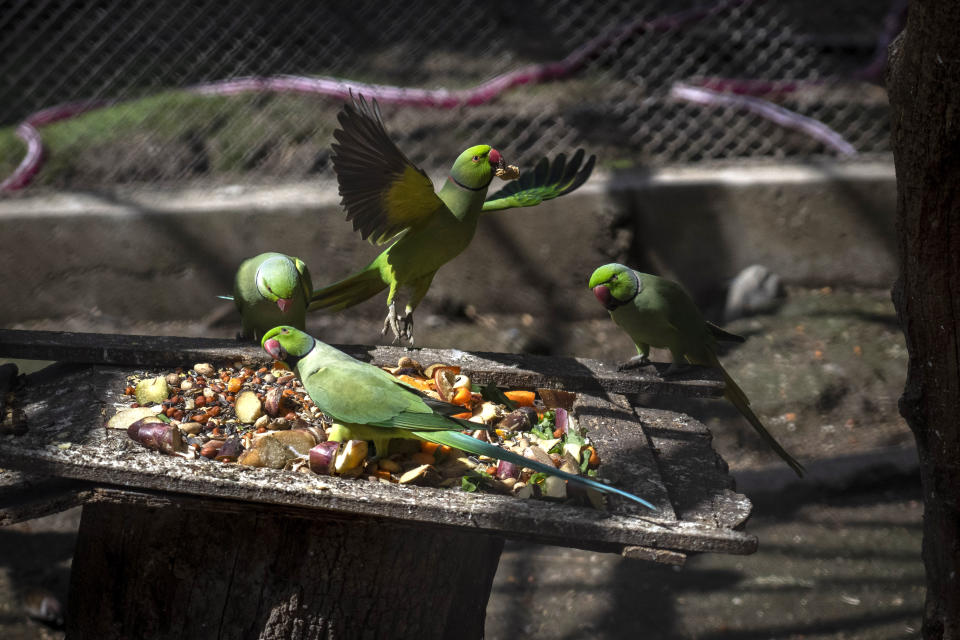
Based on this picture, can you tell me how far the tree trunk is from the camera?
5.10 ft

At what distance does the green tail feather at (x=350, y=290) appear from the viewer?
8.88ft

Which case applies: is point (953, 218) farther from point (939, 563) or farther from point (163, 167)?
point (163, 167)

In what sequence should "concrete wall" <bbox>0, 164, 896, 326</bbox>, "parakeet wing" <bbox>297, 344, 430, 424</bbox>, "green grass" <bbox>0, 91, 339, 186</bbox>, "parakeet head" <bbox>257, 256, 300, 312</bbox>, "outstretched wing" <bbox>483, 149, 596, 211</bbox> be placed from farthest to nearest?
"green grass" <bbox>0, 91, 339, 186</bbox> < "concrete wall" <bbox>0, 164, 896, 326</bbox> < "outstretched wing" <bbox>483, 149, 596, 211</bbox> < "parakeet head" <bbox>257, 256, 300, 312</bbox> < "parakeet wing" <bbox>297, 344, 430, 424</bbox>

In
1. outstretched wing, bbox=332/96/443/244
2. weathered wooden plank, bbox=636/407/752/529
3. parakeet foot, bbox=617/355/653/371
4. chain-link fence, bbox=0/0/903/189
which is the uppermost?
chain-link fence, bbox=0/0/903/189

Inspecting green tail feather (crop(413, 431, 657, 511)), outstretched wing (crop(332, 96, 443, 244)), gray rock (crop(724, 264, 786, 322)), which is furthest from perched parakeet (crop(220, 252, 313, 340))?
gray rock (crop(724, 264, 786, 322))

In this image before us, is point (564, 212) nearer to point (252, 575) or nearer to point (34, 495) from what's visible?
point (252, 575)

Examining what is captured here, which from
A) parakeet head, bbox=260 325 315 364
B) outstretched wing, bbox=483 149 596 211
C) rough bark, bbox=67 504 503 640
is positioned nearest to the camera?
parakeet head, bbox=260 325 315 364

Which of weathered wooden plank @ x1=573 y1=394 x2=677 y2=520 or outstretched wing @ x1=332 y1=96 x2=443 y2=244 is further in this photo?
outstretched wing @ x1=332 y1=96 x2=443 y2=244

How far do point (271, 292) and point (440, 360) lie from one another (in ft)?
1.72

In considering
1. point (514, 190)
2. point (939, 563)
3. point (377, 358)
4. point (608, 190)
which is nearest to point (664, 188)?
point (608, 190)

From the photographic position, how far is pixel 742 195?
15.4 feet

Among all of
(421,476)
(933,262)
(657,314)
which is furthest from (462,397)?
(933,262)

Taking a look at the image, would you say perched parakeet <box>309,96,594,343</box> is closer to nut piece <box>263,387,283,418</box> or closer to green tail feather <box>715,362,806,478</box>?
nut piece <box>263,387,283,418</box>

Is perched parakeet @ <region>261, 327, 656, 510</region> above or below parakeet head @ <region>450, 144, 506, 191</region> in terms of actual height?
below
